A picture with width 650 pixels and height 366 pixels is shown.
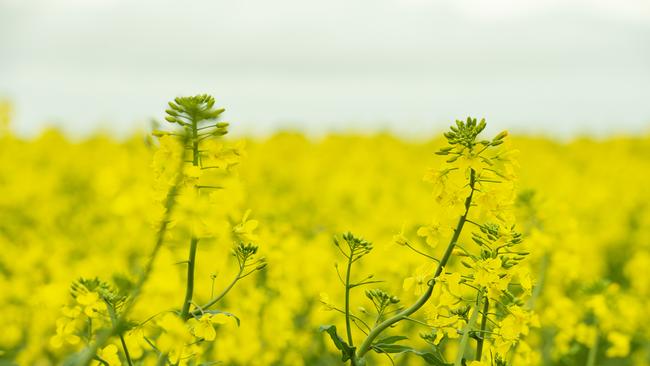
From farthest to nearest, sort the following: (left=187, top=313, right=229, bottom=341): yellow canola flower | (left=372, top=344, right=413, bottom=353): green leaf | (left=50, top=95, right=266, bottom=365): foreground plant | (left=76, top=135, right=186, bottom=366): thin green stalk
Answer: (left=372, top=344, right=413, bottom=353): green leaf → (left=187, top=313, right=229, bottom=341): yellow canola flower → (left=50, top=95, right=266, bottom=365): foreground plant → (left=76, top=135, right=186, bottom=366): thin green stalk

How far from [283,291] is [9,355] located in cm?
165

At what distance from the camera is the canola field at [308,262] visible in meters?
1.82

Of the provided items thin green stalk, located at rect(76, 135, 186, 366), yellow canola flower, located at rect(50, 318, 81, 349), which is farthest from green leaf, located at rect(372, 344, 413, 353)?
yellow canola flower, located at rect(50, 318, 81, 349)

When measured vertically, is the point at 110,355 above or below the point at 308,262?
above

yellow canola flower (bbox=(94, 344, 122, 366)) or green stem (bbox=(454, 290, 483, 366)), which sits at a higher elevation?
green stem (bbox=(454, 290, 483, 366))

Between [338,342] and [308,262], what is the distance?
3.18m

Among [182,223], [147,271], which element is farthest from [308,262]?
[147,271]

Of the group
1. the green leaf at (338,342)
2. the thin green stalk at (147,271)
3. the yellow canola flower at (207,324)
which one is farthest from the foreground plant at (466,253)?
the thin green stalk at (147,271)

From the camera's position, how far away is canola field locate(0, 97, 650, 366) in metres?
1.82

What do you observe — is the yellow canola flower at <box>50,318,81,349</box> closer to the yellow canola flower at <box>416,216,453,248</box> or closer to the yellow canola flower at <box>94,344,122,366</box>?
the yellow canola flower at <box>94,344,122,366</box>

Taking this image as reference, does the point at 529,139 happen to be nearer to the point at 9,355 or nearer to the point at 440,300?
the point at 9,355

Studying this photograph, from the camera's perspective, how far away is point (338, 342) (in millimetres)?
1857

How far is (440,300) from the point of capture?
1.88 meters

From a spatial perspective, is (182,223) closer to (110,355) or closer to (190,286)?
(190,286)
